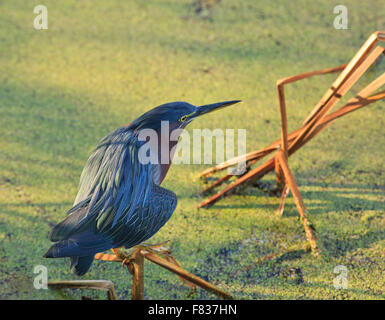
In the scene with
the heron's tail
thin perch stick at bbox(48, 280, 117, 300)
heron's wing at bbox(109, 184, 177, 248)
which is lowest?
thin perch stick at bbox(48, 280, 117, 300)

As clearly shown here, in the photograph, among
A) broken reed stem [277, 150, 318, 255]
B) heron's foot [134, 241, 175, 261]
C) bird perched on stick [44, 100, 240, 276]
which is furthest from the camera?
broken reed stem [277, 150, 318, 255]

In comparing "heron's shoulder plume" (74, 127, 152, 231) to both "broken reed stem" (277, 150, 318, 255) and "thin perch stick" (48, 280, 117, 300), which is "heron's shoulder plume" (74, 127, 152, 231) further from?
"broken reed stem" (277, 150, 318, 255)

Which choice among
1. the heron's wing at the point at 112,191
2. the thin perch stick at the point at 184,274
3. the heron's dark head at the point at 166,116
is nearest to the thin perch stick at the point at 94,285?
the thin perch stick at the point at 184,274

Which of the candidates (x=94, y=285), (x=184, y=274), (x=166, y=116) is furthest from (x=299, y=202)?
(x=94, y=285)

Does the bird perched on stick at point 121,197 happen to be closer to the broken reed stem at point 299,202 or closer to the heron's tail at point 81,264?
the heron's tail at point 81,264

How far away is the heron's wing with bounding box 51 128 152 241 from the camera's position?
4.81 ft

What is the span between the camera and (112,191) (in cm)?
149

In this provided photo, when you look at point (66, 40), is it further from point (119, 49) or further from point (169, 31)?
point (169, 31)

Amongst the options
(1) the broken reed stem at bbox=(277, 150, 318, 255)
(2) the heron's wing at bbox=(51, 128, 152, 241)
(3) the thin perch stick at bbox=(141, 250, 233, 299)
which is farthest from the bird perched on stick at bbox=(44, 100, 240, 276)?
(1) the broken reed stem at bbox=(277, 150, 318, 255)

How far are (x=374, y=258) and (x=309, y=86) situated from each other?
1076 millimetres

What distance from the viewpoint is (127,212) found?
149 centimetres

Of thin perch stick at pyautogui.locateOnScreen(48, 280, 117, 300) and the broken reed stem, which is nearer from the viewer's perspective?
thin perch stick at pyautogui.locateOnScreen(48, 280, 117, 300)

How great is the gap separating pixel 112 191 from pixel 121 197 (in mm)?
30

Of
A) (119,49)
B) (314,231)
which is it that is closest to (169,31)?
(119,49)
